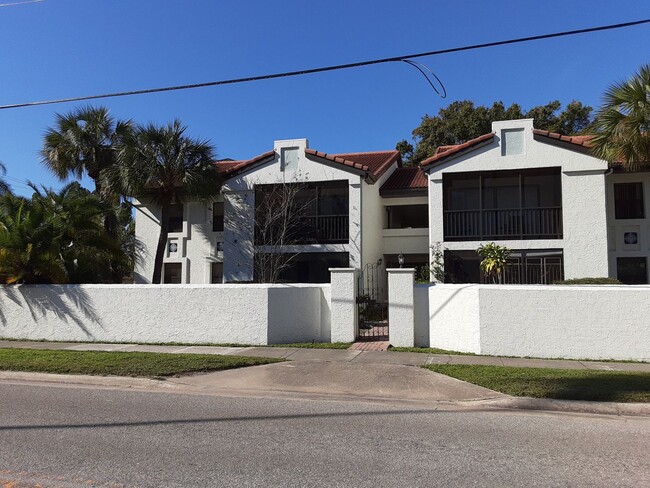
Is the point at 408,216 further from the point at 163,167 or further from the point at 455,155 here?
the point at 163,167

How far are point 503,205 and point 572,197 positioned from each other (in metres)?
2.67

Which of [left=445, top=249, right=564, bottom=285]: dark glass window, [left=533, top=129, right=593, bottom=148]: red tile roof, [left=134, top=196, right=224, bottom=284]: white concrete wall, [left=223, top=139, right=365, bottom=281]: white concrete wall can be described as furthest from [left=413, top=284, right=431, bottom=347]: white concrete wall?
[left=134, top=196, right=224, bottom=284]: white concrete wall

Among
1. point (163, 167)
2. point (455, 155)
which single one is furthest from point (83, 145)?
point (455, 155)

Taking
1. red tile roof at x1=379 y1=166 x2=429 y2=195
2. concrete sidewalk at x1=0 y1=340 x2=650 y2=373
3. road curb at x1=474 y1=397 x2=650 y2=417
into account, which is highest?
red tile roof at x1=379 y1=166 x2=429 y2=195

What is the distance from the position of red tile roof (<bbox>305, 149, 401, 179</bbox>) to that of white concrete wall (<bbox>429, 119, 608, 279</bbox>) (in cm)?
404

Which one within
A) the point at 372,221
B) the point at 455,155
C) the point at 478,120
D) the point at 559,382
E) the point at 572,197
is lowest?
the point at 559,382

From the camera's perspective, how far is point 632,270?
59.3 ft

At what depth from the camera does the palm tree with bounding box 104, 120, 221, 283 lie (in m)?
18.4

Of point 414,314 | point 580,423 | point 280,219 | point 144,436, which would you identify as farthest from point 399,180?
point 144,436

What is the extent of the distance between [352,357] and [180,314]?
4.84 metres

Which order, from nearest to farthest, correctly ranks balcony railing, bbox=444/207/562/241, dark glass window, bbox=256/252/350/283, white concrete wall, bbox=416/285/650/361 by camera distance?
white concrete wall, bbox=416/285/650/361 → balcony railing, bbox=444/207/562/241 → dark glass window, bbox=256/252/350/283

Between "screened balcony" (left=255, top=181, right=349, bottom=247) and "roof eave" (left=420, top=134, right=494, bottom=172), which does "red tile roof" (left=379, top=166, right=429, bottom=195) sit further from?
"screened balcony" (left=255, top=181, right=349, bottom=247)

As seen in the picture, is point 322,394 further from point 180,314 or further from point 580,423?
point 180,314

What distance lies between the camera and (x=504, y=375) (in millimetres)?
8445
